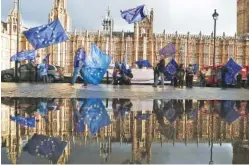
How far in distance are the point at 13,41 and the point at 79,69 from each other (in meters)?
50.9

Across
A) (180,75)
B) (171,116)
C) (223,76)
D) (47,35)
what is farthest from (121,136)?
(223,76)

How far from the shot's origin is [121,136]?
475 centimetres

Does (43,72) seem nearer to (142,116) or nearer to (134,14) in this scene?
(134,14)

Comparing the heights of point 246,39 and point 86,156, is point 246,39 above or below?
above

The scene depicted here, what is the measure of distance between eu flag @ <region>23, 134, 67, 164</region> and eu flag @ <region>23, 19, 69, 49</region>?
13748 millimetres

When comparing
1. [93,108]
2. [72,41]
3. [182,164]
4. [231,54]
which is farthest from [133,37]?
[182,164]

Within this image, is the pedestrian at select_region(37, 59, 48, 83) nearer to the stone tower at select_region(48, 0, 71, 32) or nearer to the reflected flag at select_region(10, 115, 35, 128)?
the reflected flag at select_region(10, 115, 35, 128)

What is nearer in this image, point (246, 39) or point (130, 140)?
point (130, 140)

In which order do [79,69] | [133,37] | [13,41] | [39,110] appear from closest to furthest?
[39,110]
[79,69]
[13,41]
[133,37]

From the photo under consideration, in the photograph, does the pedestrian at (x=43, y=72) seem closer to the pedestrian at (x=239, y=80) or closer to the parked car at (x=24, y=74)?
the parked car at (x=24, y=74)

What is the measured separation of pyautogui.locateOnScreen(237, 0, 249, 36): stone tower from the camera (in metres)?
79.1

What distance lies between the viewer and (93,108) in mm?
7766

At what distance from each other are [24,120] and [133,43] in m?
64.2

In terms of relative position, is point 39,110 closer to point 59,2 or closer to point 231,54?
point 59,2
